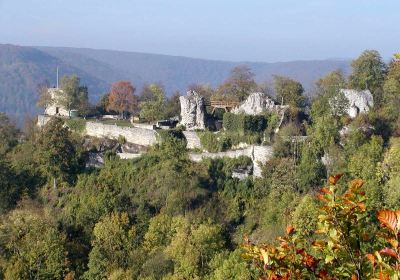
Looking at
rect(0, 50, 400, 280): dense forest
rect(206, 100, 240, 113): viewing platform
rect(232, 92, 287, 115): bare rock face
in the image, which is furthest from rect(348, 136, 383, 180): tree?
rect(206, 100, 240, 113): viewing platform

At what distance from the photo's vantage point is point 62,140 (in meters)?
33.5

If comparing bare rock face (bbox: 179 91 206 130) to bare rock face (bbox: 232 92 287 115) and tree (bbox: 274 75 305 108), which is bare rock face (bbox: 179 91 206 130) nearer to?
bare rock face (bbox: 232 92 287 115)

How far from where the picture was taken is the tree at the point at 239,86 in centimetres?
3838

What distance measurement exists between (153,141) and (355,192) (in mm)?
28570

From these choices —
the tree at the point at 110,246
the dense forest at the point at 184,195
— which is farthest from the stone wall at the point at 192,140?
the tree at the point at 110,246

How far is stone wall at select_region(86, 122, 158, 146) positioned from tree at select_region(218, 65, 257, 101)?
22.4ft

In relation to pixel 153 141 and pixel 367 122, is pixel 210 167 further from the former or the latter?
pixel 367 122

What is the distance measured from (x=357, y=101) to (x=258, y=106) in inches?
216

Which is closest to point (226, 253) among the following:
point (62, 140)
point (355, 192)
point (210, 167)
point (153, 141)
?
point (210, 167)

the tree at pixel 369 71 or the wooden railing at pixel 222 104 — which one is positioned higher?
the tree at pixel 369 71

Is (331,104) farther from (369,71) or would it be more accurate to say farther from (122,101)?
(122,101)

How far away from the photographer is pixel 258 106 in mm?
32719

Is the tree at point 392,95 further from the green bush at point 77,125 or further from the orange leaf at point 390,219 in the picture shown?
the orange leaf at point 390,219

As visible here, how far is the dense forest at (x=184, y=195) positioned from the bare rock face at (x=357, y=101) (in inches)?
18.5
